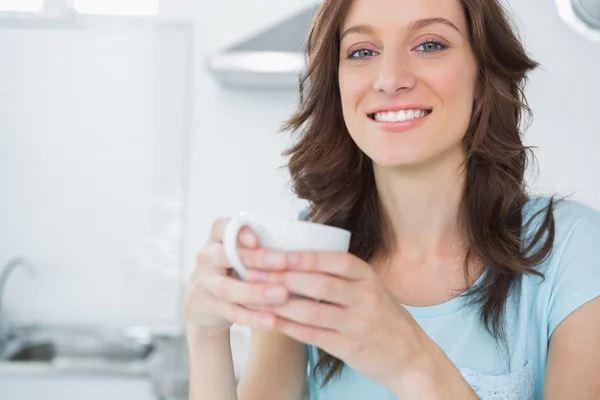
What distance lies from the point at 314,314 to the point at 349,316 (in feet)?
0.16

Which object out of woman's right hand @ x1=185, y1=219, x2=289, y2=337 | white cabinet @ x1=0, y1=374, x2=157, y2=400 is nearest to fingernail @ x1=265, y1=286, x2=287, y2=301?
woman's right hand @ x1=185, y1=219, x2=289, y2=337

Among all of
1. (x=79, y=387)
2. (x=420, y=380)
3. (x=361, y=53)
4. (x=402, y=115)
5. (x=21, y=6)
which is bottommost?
(x=79, y=387)

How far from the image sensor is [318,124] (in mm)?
1457

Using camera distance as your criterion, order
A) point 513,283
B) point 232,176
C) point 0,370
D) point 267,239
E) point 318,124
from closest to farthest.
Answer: point 267,239 → point 513,283 → point 318,124 → point 0,370 → point 232,176

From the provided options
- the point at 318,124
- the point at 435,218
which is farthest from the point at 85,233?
the point at 435,218

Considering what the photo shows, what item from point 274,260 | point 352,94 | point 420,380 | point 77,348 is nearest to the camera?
point 274,260

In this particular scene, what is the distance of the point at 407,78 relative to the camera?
1.18 m

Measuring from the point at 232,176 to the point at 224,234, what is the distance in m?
2.44

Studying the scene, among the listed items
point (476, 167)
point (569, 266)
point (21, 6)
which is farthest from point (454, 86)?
point (21, 6)

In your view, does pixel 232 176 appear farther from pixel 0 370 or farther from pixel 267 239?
pixel 267 239

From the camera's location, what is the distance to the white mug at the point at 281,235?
→ 77 cm

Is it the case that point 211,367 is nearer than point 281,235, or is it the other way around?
point 281,235

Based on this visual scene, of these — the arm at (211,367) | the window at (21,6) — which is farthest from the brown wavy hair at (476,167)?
the window at (21,6)

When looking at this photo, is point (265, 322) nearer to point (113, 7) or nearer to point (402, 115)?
point (402, 115)
